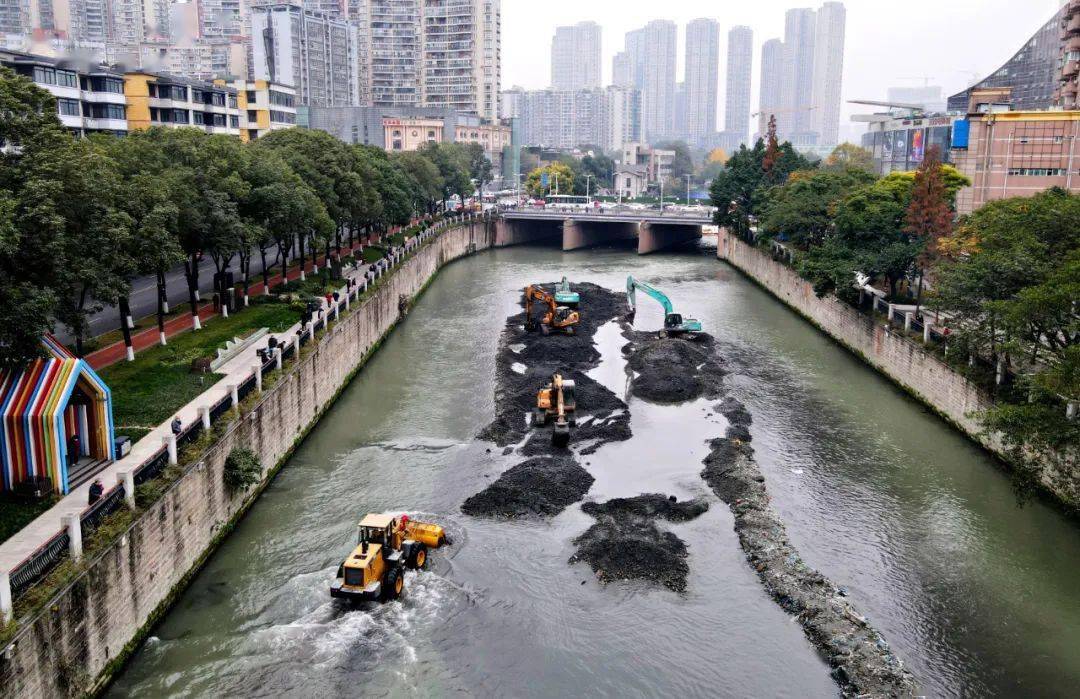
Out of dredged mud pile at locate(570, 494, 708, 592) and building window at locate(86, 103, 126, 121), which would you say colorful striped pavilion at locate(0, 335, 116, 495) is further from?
building window at locate(86, 103, 126, 121)

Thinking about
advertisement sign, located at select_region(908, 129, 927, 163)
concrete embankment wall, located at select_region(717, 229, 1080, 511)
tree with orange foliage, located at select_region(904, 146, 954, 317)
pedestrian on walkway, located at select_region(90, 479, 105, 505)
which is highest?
advertisement sign, located at select_region(908, 129, 927, 163)


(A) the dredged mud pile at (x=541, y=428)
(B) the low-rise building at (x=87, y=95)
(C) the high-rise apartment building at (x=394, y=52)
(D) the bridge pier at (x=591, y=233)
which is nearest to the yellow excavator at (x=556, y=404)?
(A) the dredged mud pile at (x=541, y=428)

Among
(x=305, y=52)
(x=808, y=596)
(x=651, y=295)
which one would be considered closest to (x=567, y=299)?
(x=651, y=295)

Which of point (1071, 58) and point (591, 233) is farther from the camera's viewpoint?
point (591, 233)

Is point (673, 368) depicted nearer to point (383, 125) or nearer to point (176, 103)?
point (176, 103)

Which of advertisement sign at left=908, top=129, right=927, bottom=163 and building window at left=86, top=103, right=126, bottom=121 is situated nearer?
building window at left=86, top=103, right=126, bottom=121

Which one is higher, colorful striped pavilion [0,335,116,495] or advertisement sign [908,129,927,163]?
advertisement sign [908,129,927,163]

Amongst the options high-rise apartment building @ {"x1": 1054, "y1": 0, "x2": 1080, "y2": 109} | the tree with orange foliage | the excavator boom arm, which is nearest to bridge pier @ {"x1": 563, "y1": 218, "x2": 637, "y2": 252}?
the excavator boom arm

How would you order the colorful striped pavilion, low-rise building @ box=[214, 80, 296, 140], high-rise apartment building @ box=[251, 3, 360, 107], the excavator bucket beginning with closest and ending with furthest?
the colorful striped pavilion, the excavator bucket, low-rise building @ box=[214, 80, 296, 140], high-rise apartment building @ box=[251, 3, 360, 107]
